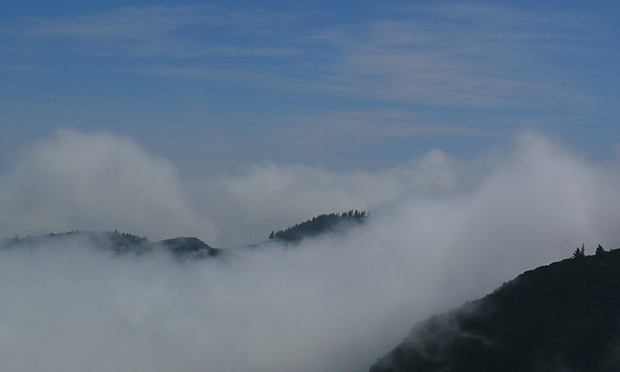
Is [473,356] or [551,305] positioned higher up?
[551,305]

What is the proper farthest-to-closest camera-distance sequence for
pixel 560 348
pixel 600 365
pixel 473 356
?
pixel 473 356 → pixel 560 348 → pixel 600 365

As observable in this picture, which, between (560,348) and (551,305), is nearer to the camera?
(560,348)

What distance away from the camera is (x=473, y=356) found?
194 m

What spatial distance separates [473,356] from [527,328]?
740 inches

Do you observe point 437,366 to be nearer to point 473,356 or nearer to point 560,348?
point 473,356

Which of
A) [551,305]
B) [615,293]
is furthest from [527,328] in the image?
[615,293]

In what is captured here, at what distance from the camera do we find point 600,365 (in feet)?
534

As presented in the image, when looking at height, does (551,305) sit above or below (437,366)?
above

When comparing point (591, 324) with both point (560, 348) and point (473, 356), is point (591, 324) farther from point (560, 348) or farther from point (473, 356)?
point (473, 356)

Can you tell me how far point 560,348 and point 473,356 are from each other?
1050 inches

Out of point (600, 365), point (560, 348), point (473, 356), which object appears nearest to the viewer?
point (600, 365)

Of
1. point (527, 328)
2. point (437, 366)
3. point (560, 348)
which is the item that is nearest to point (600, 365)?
point (560, 348)

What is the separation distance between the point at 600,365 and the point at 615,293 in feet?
132

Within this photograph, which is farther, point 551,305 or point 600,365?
point 551,305
